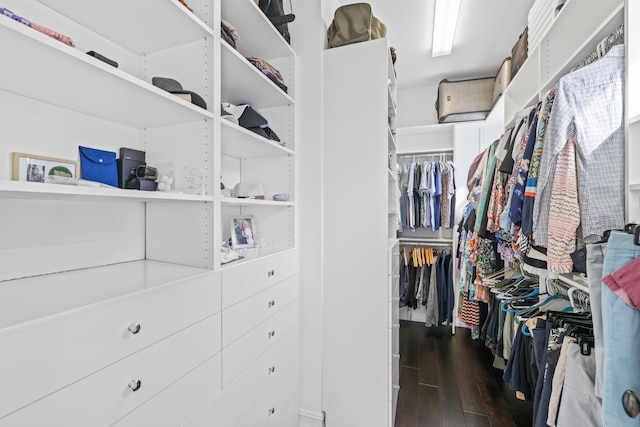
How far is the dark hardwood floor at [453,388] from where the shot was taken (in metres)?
1.88

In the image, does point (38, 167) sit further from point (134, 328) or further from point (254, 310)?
point (254, 310)

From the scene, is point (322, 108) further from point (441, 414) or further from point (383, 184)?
point (441, 414)

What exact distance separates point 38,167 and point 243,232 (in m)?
0.95

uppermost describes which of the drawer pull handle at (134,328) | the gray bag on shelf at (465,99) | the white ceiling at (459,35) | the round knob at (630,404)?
the white ceiling at (459,35)

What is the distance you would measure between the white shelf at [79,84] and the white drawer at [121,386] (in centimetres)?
75

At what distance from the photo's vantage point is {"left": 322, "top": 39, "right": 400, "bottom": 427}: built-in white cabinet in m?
1.67

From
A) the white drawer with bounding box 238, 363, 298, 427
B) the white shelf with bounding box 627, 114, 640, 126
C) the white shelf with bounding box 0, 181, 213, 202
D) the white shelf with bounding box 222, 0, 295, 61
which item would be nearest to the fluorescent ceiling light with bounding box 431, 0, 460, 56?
the white shelf with bounding box 222, 0, 295, 61

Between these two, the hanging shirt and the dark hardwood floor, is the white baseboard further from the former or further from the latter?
the hanging shirt

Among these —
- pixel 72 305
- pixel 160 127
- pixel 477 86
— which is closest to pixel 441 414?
pixel 72 305

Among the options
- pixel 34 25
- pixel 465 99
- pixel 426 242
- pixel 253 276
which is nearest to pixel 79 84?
pixel 34 25

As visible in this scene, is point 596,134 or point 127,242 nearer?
point 596,134

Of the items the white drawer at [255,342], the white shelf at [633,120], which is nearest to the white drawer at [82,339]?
the white drawer at [255,342]

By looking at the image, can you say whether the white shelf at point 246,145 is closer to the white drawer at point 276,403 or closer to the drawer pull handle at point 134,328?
the drawer pull handle at point 134,328

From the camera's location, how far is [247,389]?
1.27 m
